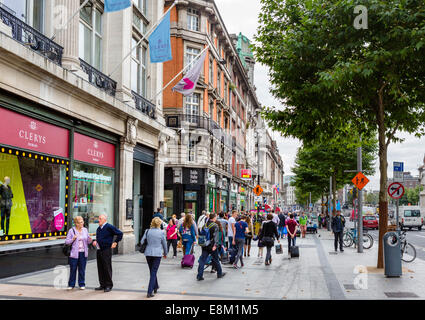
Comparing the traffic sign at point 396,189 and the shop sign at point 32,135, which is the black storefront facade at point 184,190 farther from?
the traffic sign at point 396,189

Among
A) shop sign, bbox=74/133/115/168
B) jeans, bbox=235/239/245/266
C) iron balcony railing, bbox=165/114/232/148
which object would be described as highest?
iron balcony railing, bbox=165/114/232/148

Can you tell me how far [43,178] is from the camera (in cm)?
1316

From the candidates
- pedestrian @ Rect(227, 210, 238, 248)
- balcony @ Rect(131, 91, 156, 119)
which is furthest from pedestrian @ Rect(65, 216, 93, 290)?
balcony @ Rect(131, 91, 156, 119)

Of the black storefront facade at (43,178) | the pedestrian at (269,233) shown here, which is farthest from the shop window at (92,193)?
the pedestrian at (269,233)

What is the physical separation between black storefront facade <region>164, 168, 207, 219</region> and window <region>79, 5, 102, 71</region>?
16.5 metres

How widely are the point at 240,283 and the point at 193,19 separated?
90.7ft

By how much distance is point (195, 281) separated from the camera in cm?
1171

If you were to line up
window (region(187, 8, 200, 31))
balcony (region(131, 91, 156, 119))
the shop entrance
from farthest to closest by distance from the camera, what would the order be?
window (region(187, 8, 200, 31)), the shop entrance, balcony (region(131, 91, 156, 119))

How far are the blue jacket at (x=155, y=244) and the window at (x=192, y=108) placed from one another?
24.9 metres

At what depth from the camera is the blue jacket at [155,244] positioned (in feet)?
31.4

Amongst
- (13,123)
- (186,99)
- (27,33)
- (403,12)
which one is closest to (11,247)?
(13,123)

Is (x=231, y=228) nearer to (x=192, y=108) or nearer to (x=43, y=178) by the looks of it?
(x=43, y=178)

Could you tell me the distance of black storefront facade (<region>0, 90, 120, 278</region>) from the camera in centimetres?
1153

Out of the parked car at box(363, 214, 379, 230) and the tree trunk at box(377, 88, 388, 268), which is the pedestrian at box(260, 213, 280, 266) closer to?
the tree trunk at box(377, 88, 388, 268)
